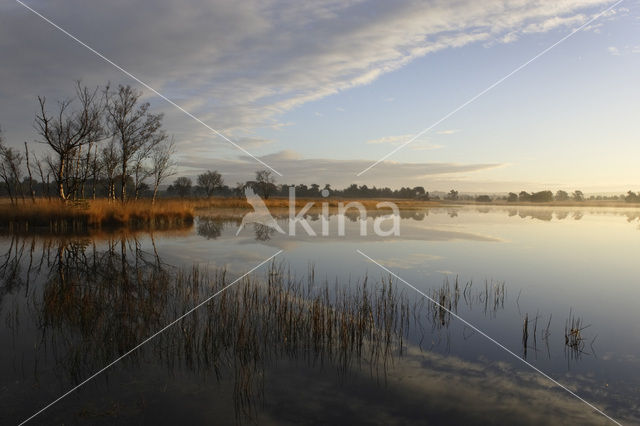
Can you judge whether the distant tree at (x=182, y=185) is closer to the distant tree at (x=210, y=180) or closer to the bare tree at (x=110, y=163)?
the distant tree at (x=210, y=180)

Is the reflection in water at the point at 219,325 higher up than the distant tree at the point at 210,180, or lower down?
lower down

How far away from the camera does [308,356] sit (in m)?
5.59

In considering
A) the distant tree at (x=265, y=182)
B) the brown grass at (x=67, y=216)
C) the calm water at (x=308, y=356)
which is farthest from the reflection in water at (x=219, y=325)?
the distant tree at (x=265, y=182)

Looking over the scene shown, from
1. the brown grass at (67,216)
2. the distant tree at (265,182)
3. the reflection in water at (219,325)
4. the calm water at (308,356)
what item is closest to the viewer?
the calm water at (308,356)

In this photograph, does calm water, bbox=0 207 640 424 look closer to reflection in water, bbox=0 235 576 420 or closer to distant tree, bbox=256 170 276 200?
reflection in water, bbox=0 235 576 420

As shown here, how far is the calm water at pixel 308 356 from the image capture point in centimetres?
424

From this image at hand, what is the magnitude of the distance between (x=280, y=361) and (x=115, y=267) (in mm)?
8138

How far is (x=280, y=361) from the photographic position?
537 centimetres

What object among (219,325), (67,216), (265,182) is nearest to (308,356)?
(219,325)

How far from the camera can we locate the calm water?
4238mm

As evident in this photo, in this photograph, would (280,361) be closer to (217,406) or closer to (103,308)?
(217,406)

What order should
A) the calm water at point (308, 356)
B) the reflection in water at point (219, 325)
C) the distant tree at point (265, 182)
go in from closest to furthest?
the calm water at point (308, 356) → the reflection in water at point (219, 325) → the distant tree at point (265, 182)

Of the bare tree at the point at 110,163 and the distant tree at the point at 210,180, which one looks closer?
the bare tree at the point at 110,163

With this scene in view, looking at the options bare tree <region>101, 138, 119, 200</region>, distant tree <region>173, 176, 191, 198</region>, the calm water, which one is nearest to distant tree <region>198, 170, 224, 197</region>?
distant tree <region>173, 176, 191, 198</region>
